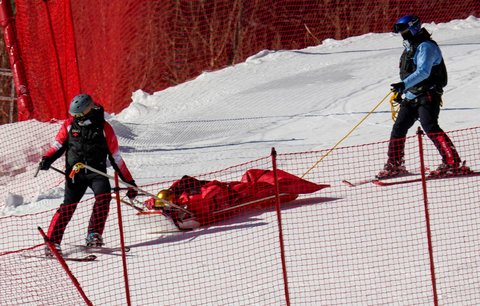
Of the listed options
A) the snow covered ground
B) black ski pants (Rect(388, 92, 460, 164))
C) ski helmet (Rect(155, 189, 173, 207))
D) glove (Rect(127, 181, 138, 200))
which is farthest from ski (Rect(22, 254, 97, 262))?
black ski pants (Rect(388, 92, 460, 164))

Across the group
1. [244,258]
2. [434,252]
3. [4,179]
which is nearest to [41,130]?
[4,179]

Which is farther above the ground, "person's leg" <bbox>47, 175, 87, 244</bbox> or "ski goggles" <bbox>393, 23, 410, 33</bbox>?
"ski goggles" <bbox>393, 23, 410, 33</bbox>

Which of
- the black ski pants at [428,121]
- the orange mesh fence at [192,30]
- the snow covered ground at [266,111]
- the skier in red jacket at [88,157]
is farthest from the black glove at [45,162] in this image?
the orange mesh fence at [192,30]

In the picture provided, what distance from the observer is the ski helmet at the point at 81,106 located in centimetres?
1172

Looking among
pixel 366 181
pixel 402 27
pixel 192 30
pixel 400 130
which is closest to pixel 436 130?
pixel 400 130

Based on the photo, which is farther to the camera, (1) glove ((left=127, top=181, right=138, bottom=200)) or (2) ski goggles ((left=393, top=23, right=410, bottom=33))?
(2) ski goggles ((left=393, top=23, right=410, bottom=33))

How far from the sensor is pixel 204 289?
34.3 feet

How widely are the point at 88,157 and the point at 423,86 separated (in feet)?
11.8

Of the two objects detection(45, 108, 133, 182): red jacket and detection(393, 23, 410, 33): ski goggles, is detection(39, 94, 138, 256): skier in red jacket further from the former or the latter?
detection(393, 23, 410, 33): ski goggles

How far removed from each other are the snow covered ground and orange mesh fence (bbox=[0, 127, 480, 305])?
6.15 ft

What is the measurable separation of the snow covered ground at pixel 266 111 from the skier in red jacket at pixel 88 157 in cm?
207

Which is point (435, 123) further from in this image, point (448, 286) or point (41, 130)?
point (41, 130)

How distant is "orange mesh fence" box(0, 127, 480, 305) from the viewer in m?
10.1

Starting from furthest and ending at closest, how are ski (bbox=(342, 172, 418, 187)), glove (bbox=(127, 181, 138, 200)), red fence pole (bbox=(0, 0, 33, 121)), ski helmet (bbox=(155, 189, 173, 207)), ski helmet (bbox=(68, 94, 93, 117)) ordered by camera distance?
red fence pole (bbox=(0, 0, 33, 121))
ski (bbox=(342, 172, 418, 187))
ski helmet (bbox=(155, 189, 173, 207))
glove (bbox=(127, 181, 138, 200))
ski helmet (bbox=(68, 94, 93, 117))
